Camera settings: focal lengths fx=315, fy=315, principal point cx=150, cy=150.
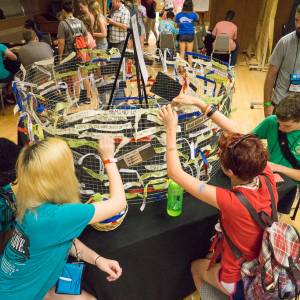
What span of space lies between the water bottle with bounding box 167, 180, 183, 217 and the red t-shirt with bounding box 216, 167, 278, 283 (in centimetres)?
26

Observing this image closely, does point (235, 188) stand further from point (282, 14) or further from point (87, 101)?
point (282, 14)

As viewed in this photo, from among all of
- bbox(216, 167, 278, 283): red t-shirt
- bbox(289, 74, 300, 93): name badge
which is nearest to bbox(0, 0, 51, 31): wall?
bbox(289, 74, 300, 93): name badge

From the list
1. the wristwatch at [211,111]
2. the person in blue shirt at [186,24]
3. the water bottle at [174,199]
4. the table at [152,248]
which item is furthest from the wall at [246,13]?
the water bottle at [174,199]

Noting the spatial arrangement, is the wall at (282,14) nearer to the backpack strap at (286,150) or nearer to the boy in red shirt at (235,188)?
the backpack strap at (286,150)

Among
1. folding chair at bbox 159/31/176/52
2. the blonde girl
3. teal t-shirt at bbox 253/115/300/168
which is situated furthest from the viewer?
folding chair at bbox 159/31/176/52

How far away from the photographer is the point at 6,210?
145 cm

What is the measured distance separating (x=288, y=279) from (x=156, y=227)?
57 cm

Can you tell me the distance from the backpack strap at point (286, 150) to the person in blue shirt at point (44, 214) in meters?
1.10

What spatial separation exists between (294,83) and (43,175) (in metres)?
2.14

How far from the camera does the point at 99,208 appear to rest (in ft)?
3.96

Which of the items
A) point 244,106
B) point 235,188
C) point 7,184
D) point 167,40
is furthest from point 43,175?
point 167,40

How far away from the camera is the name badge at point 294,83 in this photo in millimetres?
2457

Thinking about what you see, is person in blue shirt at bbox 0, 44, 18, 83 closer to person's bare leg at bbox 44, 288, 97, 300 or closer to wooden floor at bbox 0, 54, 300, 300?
wooden floor at bbox 0, 54, 300, 300

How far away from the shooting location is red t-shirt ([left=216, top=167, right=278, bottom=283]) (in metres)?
1.20
